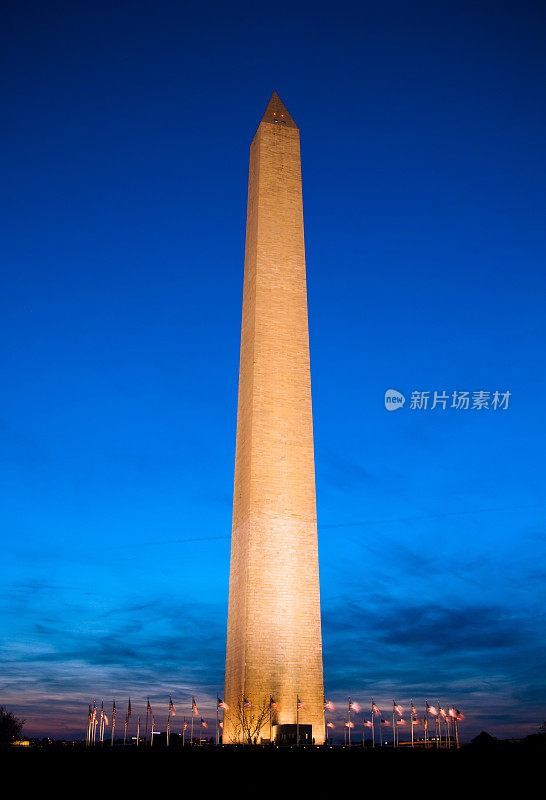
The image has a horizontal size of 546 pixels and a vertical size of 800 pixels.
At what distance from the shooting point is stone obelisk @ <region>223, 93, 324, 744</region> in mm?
35188

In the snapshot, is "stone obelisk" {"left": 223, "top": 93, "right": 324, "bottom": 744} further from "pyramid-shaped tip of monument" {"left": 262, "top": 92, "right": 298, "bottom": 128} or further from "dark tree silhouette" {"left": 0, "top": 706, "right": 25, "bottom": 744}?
"dark tree silhouette" {"left": 0, "top": 706, "right": 25, "bottom": 744}

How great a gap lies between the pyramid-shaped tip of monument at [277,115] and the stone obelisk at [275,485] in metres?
0.91

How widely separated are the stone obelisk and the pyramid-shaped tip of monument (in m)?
0.91

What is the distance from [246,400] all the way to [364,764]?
2313 cm

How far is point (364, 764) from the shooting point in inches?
754

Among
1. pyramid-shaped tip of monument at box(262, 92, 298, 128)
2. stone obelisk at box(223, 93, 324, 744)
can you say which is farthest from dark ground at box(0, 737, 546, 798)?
pyramid-shaped tip of monument at box(262, 92, 298, 128)

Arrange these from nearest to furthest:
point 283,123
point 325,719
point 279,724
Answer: point 279,724 < point 325,719 < point 283,123

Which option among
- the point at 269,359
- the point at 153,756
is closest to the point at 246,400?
the point at 269,359

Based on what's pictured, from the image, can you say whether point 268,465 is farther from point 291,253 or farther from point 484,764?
point 484,764

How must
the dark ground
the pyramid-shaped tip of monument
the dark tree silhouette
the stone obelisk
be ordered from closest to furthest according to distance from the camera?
the dark ground → the stone obelisk → the pyramid-shaped tip of monument → the dark tree silhouette

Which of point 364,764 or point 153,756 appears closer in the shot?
point 364,764

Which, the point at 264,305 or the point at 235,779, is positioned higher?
Result: the point at 264,305

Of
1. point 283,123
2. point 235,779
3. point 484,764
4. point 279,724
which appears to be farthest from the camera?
point 283,123

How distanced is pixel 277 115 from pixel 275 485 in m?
21.9
